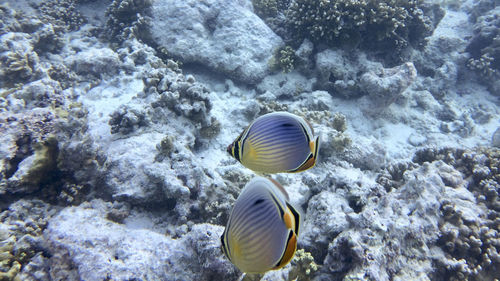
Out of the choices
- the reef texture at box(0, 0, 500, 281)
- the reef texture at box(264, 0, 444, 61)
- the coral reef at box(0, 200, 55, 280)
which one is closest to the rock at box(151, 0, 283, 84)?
the reef texture at box(0, 0, 500, 281)

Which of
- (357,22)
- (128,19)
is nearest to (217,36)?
(128,19)

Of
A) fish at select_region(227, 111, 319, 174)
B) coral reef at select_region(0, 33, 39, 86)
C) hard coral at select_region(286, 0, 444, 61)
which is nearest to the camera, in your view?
fish at select_region(227, 111, 319, 174)

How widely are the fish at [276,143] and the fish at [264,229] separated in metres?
0.40

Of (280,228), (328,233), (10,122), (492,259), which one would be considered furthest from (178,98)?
(492,259)

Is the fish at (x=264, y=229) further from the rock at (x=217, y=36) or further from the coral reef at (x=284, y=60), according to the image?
the coral reef at (x=284, y=60)

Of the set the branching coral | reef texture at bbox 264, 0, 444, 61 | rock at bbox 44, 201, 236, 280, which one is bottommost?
the branching coral

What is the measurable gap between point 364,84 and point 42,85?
7.35 m

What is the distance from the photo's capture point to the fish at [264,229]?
148cm

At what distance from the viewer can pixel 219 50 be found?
23.3ft

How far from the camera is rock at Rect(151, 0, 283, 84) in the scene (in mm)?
7059

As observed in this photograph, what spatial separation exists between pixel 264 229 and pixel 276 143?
67 cm

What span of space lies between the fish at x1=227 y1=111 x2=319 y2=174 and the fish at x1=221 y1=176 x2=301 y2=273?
1.32 feet

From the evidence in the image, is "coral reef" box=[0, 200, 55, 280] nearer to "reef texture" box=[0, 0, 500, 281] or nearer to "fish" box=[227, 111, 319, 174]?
"reef texture" box=[0, 0, 500, 281]

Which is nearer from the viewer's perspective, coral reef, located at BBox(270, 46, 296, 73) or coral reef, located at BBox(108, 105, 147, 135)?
coral reef, located at BBox(108, 105, 147, 135)
